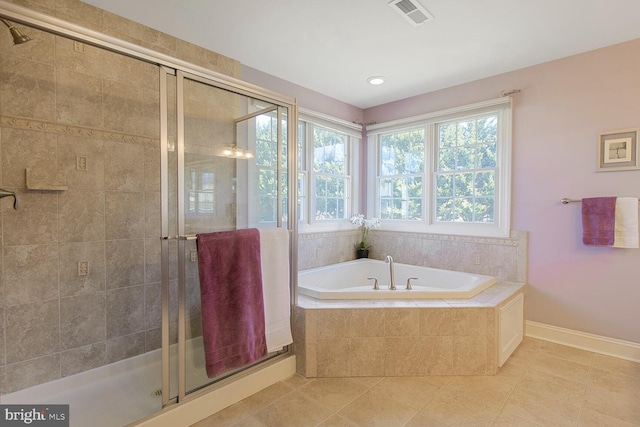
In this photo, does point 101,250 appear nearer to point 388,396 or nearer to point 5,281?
point 5,281

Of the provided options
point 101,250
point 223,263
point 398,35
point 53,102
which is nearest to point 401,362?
point 223,263

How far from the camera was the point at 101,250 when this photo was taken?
2162 millimetres

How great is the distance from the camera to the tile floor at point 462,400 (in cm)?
182

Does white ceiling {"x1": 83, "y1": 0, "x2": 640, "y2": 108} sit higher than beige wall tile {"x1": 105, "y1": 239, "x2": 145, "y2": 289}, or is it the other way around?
white ceiling {"x1": 83, "y1": 0, "x2": 640, "y2": 108}

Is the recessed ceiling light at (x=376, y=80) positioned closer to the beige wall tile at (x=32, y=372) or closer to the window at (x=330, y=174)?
the window at (x=330, y=174)

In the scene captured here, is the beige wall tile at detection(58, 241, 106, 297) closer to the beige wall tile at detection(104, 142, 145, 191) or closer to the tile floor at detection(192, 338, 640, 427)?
the beige wall tile at detection(104, 142, 145, 191)

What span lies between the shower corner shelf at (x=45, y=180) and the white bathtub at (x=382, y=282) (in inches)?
70.7

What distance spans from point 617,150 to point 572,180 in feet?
1.17

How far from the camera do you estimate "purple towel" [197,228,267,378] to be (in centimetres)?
179

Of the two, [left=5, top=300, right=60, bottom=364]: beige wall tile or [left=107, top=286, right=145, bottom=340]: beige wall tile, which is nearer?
[left=5, top=300, right=60, bottom=364]: beige wall tile

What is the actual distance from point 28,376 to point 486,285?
3374 mm

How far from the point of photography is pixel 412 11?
82.4 inches

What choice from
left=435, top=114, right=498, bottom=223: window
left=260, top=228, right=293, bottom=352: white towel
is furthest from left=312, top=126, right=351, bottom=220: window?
left=260, top=228, right=293, bottom=352: white towel

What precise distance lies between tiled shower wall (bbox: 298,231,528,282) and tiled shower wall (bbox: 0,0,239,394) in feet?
5.26
